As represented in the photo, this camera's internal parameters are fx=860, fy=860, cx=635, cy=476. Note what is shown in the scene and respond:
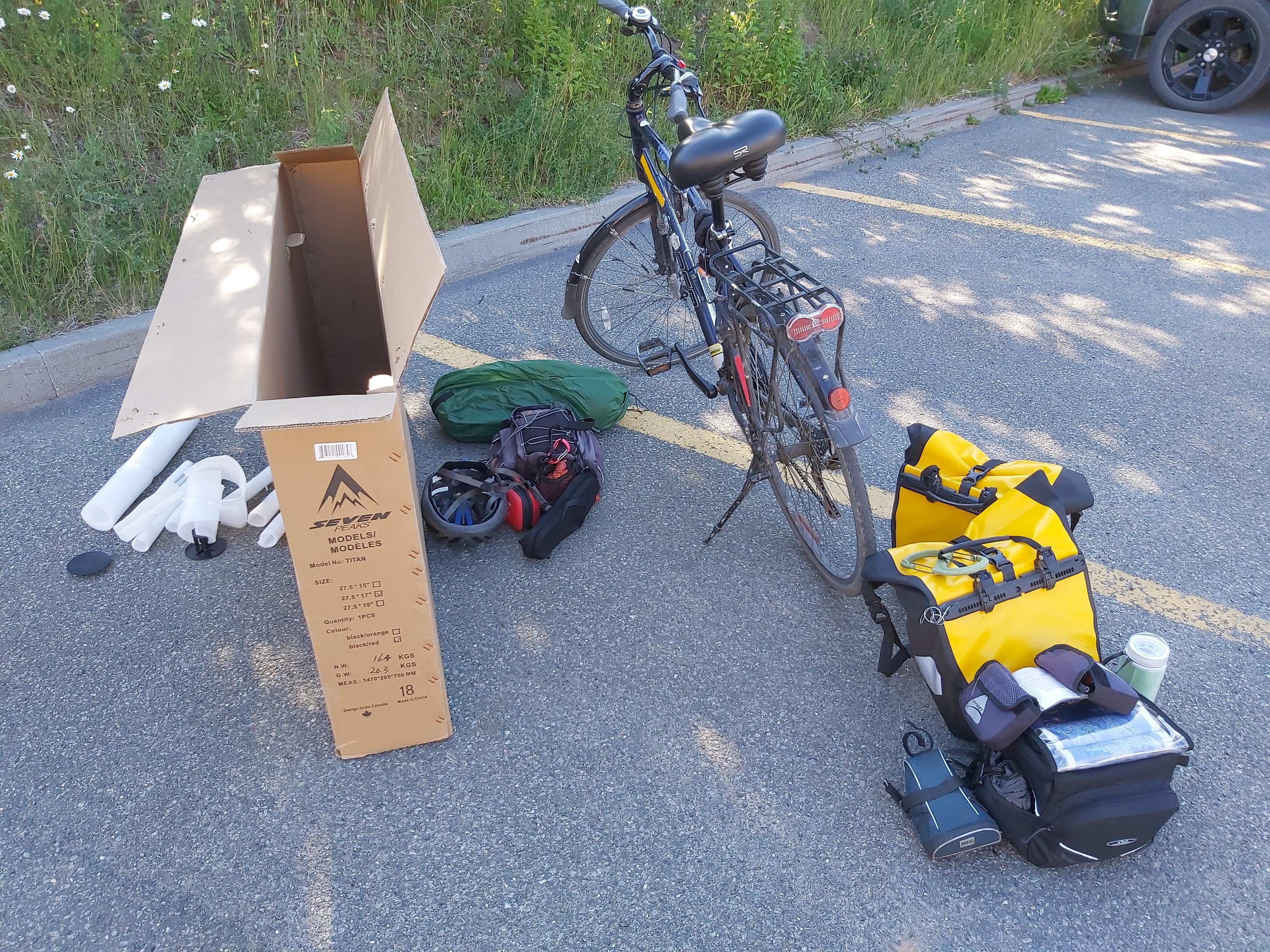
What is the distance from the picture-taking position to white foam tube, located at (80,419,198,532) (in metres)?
3.03

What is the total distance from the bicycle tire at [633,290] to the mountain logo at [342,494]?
200 centimetres

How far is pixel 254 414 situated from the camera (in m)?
1.76

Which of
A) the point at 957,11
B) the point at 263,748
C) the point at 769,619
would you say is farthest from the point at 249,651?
the point at 957,11

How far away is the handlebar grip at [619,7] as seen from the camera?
11.2 feet

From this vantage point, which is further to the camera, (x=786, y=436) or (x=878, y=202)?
(x=878, y=202)

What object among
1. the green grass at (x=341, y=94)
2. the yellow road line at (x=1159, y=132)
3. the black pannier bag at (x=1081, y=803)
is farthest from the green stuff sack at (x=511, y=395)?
the yellow road line at (x=1159, y=132)

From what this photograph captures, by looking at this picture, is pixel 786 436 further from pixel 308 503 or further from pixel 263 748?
Answer: pixel 263 748

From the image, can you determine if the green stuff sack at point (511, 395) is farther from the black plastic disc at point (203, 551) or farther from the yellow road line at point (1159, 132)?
the yellow road line at point (1159, 132)

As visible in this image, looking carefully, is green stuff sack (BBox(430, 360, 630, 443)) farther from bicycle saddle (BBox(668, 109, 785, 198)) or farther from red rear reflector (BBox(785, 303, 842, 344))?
red rear reflector (BBox(785, 303, 842, 344))

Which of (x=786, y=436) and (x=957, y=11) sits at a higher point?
(x=957, y=11)

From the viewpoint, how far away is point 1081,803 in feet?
6.41

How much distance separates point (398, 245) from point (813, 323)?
43.8 inches

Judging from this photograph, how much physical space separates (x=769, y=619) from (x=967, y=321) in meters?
2.48

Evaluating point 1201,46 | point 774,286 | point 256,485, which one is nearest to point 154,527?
point 256,485
